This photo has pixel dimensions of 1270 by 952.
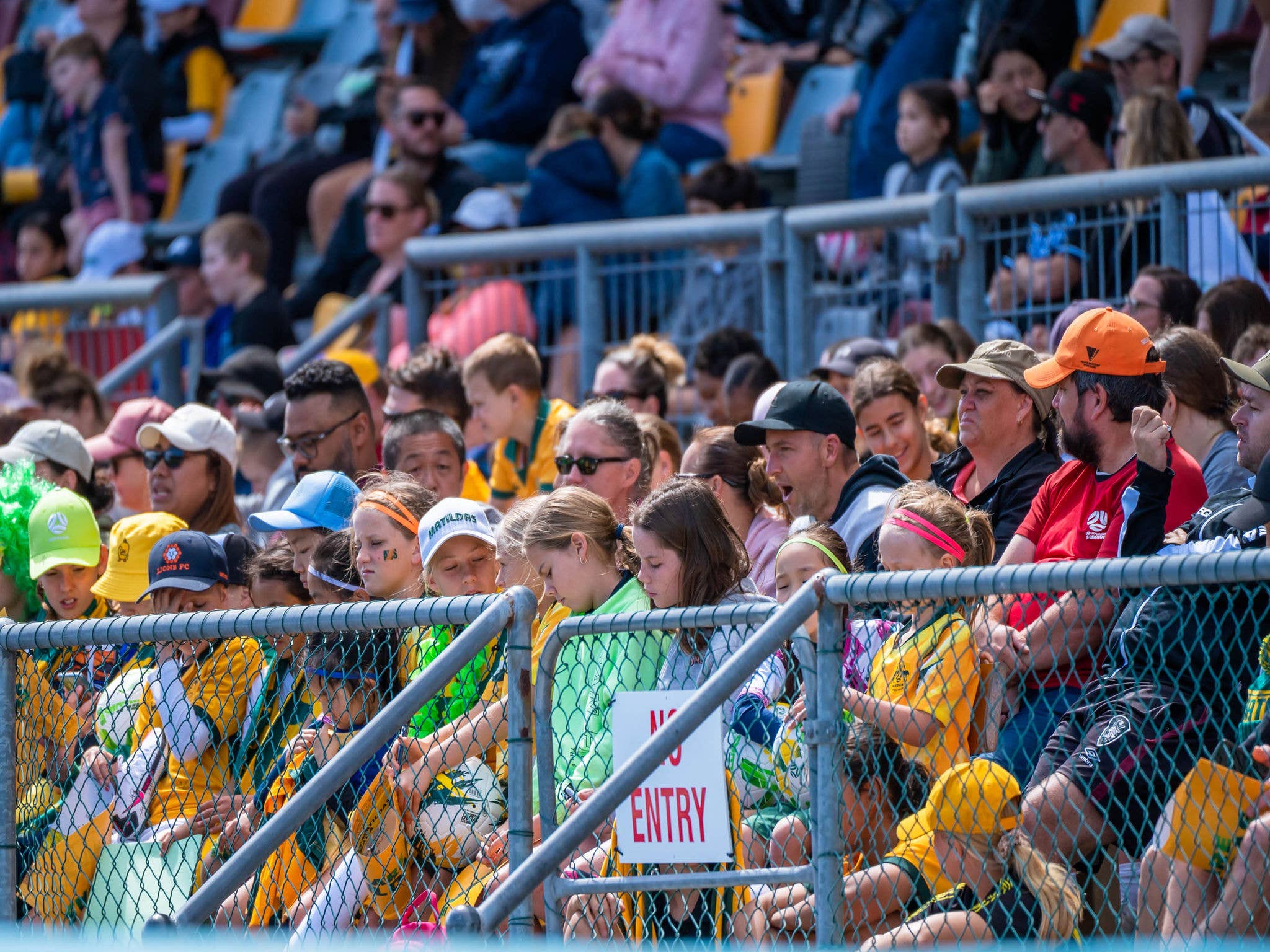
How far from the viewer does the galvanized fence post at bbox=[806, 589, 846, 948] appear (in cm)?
381

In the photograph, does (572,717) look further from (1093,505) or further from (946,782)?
(1093,505)

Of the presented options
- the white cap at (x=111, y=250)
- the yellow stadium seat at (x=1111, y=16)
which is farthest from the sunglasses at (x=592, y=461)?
the white cap at (x=111, y=250)

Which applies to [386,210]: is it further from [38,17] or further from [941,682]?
[38,17]

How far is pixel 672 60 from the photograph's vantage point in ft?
35.6

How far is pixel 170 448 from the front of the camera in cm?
711

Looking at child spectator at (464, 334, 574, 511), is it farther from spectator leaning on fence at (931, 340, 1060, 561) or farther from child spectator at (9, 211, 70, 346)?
child spectator at (9, 211, 70, 346)

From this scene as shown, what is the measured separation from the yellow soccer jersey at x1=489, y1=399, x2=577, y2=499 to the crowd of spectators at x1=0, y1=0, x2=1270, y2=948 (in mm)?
20

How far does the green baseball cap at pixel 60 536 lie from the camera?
6.28 meters

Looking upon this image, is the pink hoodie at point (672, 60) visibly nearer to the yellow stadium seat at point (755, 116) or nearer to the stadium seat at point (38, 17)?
the yellow stadium seat at point (755, 116)

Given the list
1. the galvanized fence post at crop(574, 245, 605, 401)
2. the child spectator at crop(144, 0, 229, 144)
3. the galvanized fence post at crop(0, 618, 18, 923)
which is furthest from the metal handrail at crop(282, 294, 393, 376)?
the child spectator at crop(144, 0, 229, 144)

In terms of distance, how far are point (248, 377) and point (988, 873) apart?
5493mm

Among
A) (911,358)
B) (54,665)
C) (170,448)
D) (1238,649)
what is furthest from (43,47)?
(1238,649)

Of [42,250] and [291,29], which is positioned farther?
[291,29]

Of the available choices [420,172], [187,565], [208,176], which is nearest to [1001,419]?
[187,565]
